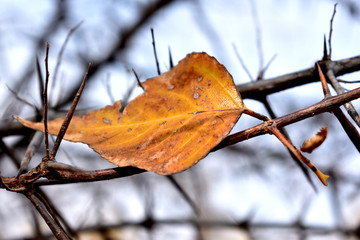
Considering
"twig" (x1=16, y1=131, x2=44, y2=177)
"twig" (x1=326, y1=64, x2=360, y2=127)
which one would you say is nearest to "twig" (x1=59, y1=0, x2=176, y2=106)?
"twig" (x1=16, y1=131, x2=44, y2=177)

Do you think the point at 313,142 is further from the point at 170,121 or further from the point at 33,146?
the point at 33,146

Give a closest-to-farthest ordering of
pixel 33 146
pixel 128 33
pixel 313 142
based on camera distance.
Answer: pixel 313 142 → pixel 33 146 → pixel 128 33

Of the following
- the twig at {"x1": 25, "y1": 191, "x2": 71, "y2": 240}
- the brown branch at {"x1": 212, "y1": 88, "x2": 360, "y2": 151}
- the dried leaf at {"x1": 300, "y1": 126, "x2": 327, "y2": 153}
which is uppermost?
the brown branch at {"x1": 212, "y1": 88, "x2": 360, "y2": 151}

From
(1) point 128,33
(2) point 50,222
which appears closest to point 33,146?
(2) point 50,222

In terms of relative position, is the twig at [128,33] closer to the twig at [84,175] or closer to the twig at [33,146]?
the twig at [33,146]

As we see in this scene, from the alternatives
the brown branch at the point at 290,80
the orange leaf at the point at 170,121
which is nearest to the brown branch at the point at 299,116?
the orange leaf at the point at 170,121

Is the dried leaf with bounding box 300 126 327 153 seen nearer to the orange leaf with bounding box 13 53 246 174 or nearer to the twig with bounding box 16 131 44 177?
the orange leaf with bounding box 13 53 246 174

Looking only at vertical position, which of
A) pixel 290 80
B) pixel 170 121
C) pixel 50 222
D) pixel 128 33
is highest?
pixel 128 33

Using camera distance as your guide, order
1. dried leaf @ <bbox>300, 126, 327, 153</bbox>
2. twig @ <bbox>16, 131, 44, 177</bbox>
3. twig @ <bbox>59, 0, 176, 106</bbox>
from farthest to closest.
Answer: twig @ <bbox>59, 0, 176, 106</bbox>, twig @ <bbox>16, 131, 44, 177</bbox>, dried leaf @ <bbox>300, 126, 327, 153</bbox>
